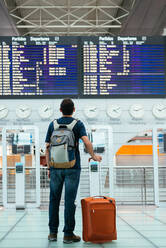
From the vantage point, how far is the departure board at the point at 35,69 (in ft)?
26.8

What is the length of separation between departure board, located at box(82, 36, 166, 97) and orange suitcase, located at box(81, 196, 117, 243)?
182 inches

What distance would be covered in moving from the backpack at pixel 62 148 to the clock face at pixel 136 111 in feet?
15.7

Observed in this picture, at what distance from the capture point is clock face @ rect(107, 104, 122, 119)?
8.41m

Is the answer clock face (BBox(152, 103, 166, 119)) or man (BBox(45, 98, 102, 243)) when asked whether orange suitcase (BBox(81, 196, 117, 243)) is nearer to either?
man (BBox(45, 98, 102, 243))

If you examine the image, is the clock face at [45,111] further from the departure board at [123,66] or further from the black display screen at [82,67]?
the departure board at [123,66]

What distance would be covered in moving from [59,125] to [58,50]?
15.6ft

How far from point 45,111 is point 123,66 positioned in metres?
1.90

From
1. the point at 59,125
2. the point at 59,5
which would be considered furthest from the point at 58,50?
the point at 59,5

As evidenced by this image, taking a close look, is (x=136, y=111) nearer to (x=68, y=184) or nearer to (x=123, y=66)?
Answer: (x=123, y=66)

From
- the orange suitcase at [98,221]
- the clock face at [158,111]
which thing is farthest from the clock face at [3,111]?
the orange suitcase at [98,221]

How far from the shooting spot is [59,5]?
15.2 m

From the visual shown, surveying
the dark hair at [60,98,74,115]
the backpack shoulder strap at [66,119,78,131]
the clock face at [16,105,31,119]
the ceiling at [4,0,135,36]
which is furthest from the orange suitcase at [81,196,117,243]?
the ceiling at [4,0,135,36]

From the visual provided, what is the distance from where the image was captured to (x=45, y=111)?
8.35m

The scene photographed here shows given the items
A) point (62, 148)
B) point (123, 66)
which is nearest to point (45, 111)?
point (123, 66)
